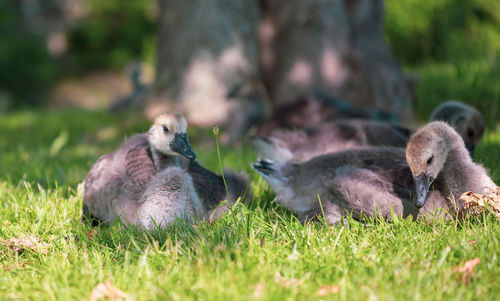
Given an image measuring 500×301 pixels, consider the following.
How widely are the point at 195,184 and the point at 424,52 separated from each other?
47.7 feet

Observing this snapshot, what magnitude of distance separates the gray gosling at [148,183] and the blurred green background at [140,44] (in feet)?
16.9

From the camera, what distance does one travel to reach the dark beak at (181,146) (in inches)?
156

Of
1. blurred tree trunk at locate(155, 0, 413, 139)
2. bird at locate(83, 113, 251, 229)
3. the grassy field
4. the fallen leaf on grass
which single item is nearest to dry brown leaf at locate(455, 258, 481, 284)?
the grassy field

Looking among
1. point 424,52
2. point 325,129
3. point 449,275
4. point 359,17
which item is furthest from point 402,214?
point 424,52

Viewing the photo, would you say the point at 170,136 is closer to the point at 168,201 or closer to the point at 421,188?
the point at 168,201

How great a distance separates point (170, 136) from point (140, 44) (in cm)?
1937

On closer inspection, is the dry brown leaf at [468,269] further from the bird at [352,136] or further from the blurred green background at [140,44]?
the blurred green background at [140,44]

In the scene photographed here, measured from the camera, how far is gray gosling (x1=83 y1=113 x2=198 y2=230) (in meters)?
3.74

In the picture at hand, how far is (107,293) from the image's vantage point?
2.63 m

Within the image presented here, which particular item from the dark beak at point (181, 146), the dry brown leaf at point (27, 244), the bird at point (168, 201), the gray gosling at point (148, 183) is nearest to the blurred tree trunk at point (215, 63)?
the gray gosling at point (148, 183)

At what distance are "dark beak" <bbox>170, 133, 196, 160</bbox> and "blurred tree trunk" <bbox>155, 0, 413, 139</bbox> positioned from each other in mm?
4718

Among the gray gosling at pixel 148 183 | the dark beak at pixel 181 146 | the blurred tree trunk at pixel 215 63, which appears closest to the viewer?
the gray gosling at pixel 148 183

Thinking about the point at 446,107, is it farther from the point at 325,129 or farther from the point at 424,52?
the point at 424,52

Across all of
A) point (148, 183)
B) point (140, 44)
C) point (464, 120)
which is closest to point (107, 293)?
point (148, 183)
